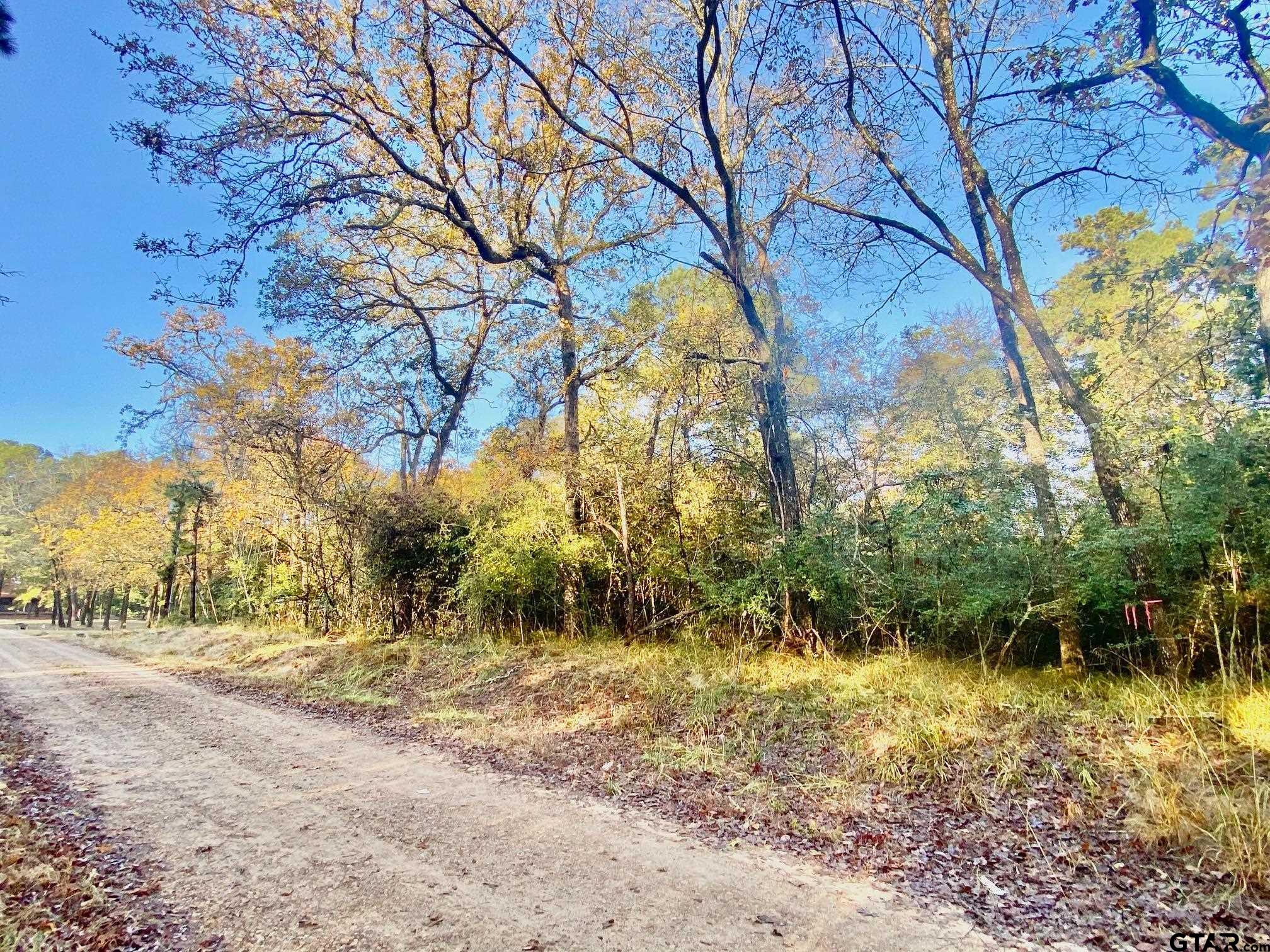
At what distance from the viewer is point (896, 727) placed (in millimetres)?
4445

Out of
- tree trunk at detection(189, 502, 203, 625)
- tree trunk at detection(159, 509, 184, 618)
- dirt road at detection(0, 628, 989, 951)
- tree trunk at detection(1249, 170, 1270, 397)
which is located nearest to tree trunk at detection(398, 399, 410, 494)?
dirt road at detection(0, 628, 989, 951)

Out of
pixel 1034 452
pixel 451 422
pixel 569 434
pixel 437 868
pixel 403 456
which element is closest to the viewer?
pixel 437 868

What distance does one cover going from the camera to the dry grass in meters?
3.21

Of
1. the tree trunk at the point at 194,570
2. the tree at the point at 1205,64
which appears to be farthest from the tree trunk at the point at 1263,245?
the tree trunk at the point at 194,570

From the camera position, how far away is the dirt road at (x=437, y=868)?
2.51m

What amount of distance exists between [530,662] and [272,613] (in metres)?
12.6

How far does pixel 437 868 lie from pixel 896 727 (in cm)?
346

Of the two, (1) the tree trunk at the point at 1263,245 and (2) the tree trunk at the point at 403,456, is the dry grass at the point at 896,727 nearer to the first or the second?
(1) the tree trunk at the point at 1263,245

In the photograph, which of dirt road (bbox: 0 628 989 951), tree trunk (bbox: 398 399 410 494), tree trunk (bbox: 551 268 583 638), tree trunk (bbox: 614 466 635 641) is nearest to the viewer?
dirt road (bbox: 0 628 989 951)

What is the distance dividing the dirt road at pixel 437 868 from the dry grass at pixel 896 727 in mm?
1041

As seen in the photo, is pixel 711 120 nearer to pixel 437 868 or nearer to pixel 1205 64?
pixel 1205 64

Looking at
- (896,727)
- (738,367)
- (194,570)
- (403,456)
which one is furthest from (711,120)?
(194,570)

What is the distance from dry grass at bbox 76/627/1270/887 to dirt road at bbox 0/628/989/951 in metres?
1.04

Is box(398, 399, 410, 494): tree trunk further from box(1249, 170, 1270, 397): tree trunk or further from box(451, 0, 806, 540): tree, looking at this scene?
box(1249, 170, 1270, 397): tree trunk
